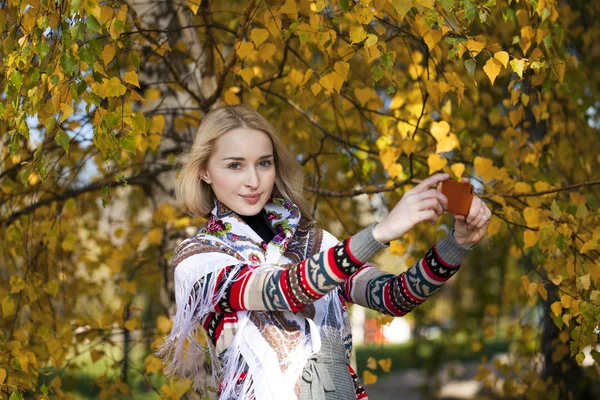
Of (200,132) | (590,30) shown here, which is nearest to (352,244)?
(200,132)

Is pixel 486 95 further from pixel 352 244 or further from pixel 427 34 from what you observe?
pixel 352 244

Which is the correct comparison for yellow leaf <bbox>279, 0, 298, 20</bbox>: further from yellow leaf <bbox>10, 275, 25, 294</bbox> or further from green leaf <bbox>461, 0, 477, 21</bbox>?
yellow leaf <bbox>10, 275, 25, 294</bbox>

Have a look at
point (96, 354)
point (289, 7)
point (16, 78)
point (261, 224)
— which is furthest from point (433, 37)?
point (96, 354)

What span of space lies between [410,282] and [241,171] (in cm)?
48

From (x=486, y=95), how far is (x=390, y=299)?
2.34 meters

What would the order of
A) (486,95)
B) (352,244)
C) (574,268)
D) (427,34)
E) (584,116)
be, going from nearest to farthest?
1. (352,244)
2. (427,34)
3. (574,268)
4. (584,116)
5. (486,95)

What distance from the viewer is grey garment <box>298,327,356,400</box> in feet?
6.10

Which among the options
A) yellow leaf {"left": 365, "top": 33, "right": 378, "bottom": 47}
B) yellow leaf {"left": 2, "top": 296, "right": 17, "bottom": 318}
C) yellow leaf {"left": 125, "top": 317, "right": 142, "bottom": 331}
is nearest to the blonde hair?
yellow leaf {"left": 365, "top": 33, "right": 378, "bottom": 47}

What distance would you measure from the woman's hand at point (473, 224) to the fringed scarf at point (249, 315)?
36cm

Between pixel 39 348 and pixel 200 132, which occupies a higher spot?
pixel 200 132

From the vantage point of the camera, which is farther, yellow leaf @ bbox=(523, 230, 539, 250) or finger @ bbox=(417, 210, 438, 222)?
yellow leaf @ bbox=(523, 230, 539, 250)

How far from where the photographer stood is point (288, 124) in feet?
12.5

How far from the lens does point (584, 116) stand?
3787mm

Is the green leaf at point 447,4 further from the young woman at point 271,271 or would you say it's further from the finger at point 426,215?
the finger at point 426,215
